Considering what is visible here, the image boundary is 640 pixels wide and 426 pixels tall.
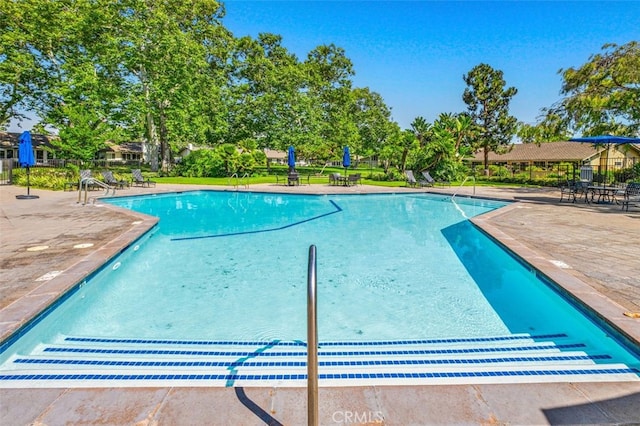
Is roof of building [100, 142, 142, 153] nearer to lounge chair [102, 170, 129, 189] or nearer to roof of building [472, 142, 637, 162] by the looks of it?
lounge chair [102, 170, 129, 189]

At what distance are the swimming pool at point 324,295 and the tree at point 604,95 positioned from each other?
16.0m

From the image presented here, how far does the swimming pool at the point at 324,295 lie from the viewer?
4125mm

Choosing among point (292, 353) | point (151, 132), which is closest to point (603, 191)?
point (292, 353)

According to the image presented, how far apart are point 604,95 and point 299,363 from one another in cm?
2419

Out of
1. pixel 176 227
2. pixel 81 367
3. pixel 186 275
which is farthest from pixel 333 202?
pixel 81 367

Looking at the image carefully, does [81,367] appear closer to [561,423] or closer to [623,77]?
[561,423]

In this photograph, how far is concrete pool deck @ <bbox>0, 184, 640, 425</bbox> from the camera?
7.22 ft

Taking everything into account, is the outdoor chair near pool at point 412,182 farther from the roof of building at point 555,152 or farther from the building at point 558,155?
the roof of building at point 555,152

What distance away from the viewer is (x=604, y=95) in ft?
64.9

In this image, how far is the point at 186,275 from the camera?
6359 millimetres

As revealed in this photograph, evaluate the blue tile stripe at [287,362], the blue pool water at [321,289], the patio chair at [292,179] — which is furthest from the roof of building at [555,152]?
the blue tile stripe at [287,362]

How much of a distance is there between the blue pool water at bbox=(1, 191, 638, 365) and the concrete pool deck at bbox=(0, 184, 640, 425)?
0.32 meters

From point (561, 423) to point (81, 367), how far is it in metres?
3.68

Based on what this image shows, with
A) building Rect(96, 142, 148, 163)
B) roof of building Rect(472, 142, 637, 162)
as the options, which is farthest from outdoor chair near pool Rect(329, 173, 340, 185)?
building Rect(96, 142, 148, 163)
